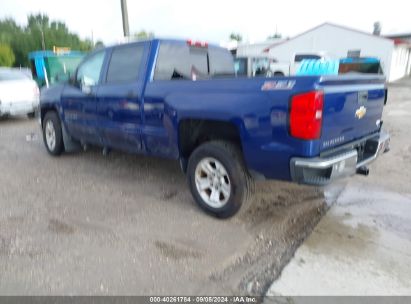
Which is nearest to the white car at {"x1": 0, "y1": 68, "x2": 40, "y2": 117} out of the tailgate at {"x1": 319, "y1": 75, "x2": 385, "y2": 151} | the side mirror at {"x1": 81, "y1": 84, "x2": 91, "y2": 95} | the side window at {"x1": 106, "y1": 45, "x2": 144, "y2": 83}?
the side mirror at {"x1": 81, "y1": 84, "x2": 91, "y2": 95}

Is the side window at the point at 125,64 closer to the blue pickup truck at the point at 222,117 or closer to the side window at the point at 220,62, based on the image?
the blue pickup truck at the point at 222,117

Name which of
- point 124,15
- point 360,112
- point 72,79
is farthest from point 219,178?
point 124,15

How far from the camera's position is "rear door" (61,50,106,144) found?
4930 millimetres

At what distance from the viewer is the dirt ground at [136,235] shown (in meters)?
2.71

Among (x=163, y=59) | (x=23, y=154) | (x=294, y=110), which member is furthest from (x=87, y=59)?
(x=294, y=110)

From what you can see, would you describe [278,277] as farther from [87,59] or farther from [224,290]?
[87,59]

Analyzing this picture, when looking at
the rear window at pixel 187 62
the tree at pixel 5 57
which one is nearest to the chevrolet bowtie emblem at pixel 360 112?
the rear window at pixel 187 62

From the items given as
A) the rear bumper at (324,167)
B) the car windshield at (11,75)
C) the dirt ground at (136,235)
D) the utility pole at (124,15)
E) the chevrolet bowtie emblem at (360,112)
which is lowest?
the dirt ground at (136,235)

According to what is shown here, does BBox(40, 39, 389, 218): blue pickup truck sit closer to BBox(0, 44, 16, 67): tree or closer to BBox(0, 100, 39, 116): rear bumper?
BBox(0, 100, 39, 116): rear bumper

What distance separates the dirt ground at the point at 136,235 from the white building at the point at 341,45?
2289 cm

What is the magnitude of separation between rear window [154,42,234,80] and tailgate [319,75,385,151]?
1.94 meters

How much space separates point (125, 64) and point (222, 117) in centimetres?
183

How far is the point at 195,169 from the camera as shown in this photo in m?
3.80

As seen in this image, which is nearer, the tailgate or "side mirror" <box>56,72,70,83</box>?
the tailgate
